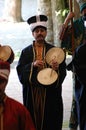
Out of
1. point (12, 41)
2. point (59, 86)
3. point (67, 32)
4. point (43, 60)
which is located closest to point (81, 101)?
point (59, 86)

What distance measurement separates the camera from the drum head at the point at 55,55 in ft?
16.0

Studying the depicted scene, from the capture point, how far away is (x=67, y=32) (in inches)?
209

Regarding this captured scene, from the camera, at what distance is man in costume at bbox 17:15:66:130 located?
490 cm

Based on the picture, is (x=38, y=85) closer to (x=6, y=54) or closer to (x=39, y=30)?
(x=6, y=54)

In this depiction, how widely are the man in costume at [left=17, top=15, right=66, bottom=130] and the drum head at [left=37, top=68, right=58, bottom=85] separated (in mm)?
78

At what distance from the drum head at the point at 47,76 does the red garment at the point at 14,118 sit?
1.26 meters

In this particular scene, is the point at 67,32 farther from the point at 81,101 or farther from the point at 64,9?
the point at 64,9

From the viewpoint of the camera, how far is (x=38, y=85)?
15.9 feet

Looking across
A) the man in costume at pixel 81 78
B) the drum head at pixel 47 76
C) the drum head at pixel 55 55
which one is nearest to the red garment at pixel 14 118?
the drum head at pixel 47 76

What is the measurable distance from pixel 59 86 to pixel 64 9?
5.42 meters

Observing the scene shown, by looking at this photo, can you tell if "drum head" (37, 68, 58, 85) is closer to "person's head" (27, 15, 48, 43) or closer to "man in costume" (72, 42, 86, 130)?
"man in costume" (72, 42, 86, 130)

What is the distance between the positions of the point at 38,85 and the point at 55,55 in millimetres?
385

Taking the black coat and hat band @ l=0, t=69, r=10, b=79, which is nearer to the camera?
hat band @ l=0, t=69, r=10, b=79


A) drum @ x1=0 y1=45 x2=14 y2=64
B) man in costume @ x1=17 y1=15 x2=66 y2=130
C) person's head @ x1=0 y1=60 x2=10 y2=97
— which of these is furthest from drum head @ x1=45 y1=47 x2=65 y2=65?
person's head @ x1=0 y1=60 x2=10 y2=97
